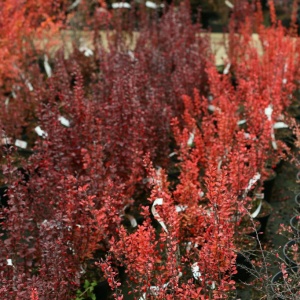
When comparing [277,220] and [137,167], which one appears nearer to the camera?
[137,167]

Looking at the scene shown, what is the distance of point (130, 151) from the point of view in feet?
13.7

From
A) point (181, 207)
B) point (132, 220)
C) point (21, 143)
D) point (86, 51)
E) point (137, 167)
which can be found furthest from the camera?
point (86, 51)

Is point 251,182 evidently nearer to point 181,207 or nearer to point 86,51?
point 181,207

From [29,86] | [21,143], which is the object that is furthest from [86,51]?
[21,143]

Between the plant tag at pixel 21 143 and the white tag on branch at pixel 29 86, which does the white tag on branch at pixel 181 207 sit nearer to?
the plant tag at pixel 21 143

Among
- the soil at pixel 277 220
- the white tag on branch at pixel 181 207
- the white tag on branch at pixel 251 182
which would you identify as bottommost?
the soil at pixel 277 220

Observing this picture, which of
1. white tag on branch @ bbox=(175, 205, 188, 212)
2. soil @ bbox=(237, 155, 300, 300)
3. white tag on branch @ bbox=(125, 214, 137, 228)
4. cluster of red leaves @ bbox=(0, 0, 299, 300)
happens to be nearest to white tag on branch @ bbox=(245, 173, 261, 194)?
cluster of red leaves @ bbox=(0, 0, 299, 300)

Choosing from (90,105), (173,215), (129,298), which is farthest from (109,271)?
(90,105)

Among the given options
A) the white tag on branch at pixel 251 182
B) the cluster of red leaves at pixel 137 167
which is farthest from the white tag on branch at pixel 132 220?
the white tag on branch at pixel 251 182

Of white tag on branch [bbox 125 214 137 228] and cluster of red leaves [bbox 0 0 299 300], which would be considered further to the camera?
white tag on branch [bbox 125 214 137 228]

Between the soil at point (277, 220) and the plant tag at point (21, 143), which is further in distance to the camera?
the plant tag at point (21, 143)

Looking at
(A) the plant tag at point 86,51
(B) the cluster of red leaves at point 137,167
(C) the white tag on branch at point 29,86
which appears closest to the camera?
(B) the cluster of red leaves at point 137,167

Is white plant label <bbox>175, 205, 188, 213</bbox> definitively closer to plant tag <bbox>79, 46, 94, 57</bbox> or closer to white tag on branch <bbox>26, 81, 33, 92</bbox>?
white tag on branch <bbox>26, 81, 33, 92</bbox>

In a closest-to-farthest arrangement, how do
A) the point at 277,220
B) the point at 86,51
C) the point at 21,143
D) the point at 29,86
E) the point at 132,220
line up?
the point at 132,220, the point at 277,220, the point at 21,143, the point at 29,86, the point at 86,51
